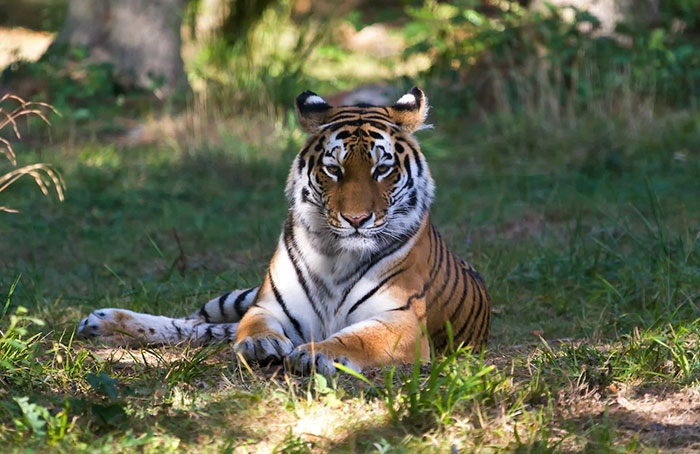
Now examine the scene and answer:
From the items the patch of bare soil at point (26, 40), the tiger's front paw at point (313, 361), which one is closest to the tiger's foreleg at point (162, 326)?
the tiger's front paw at point (313, 361)

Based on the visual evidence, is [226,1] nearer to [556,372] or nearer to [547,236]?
[547,236]

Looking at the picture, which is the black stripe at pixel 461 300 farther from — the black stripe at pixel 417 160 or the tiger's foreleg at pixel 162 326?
the tiger's foreleg at pixel 162 326

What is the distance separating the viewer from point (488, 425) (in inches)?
116

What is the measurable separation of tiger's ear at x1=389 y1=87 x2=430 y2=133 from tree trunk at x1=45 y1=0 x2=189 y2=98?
6720 millimetres

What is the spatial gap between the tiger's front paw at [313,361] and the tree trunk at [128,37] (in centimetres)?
737

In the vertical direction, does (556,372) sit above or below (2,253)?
above

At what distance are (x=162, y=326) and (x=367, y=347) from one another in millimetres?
1213

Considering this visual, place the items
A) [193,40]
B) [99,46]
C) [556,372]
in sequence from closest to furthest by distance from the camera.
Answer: [556,372] < [99,46] < [193,40]

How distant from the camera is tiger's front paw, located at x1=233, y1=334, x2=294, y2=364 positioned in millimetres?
3504

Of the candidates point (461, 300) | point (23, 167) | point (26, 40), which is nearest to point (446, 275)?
point (461, 300)

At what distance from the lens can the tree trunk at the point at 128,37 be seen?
410 inches

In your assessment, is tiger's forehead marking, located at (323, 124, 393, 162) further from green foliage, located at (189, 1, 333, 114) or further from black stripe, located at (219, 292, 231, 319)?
green foliage, located at (189, 1, 333, 114)

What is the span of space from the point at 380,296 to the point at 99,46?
7.61 meters

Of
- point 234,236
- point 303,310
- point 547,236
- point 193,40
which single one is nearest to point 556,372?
point 303,310
